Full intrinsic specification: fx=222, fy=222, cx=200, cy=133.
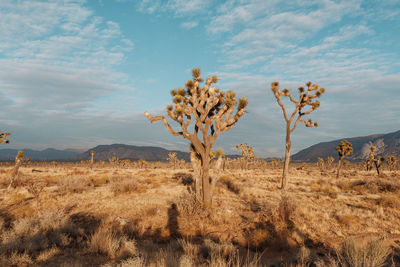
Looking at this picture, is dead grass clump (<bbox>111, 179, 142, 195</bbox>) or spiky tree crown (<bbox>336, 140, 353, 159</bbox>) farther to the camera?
spiky tree crown (<bbox>336, 140, 353, 159</bbox>)

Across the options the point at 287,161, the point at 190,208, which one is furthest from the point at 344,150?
the point at 190,208

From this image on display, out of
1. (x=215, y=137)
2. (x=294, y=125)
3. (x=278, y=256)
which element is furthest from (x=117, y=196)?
(x=294, y=125)

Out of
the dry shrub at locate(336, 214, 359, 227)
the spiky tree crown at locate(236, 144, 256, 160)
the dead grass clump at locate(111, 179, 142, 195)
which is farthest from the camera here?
the spiky tree crown at locate(236, 144, 256, 160)

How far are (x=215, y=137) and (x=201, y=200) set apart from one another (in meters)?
3.12

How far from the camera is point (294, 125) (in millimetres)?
18250

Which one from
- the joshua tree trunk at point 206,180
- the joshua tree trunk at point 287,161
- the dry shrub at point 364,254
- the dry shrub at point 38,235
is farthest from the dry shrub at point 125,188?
the dry shrub at point 364,254

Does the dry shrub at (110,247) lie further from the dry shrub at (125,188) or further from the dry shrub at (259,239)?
the dry shrub at (125,188)

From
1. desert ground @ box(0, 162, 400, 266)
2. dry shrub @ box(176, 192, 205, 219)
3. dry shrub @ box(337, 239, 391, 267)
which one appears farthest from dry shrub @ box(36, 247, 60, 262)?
dry shrub @ box(337, 239, 391, 267)

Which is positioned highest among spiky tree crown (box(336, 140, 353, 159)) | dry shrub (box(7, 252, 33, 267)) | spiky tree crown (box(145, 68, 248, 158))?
spiky tree crown (box(145, 68, 248, 158))

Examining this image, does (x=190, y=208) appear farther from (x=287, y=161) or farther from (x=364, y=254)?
(x=287, y=161)

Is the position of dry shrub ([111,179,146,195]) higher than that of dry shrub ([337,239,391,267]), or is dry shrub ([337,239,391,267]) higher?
dry shrub ([337,239,391,267])

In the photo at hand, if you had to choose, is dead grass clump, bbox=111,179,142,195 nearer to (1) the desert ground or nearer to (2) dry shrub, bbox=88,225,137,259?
(1) the desert ground

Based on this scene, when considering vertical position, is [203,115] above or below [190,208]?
above

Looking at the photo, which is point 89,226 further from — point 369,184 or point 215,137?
point 369,184
